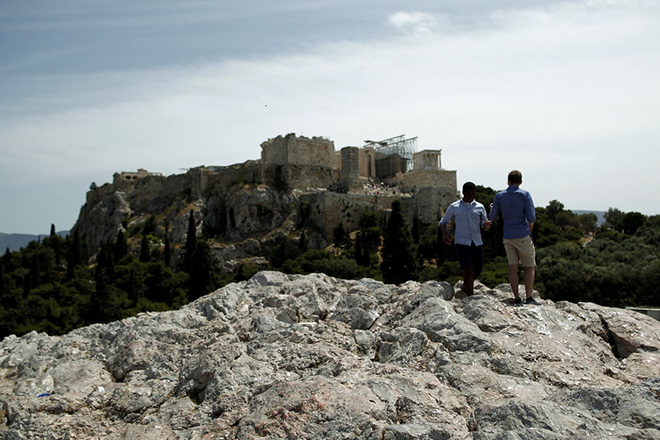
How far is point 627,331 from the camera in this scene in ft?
22.1

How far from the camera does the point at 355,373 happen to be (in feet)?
18.8

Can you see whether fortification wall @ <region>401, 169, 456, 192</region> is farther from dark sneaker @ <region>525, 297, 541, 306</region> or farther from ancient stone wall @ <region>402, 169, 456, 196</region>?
dark sneaker @ <region>525, 297, 541, 306</region>

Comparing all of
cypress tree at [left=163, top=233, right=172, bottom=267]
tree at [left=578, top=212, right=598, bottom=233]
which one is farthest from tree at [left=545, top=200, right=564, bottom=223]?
cypress tree at [left=163, top=233, right=172, bottom=267]

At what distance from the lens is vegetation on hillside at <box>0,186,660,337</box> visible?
2380 centimetres

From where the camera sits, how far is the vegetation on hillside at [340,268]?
A: 23797mm

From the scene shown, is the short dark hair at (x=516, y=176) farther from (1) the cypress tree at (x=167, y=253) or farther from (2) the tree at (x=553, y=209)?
(2) the tree at (x=553, y=209)

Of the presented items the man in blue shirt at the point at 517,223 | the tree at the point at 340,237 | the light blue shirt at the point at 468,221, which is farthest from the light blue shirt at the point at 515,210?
the tree at the point at 340,237

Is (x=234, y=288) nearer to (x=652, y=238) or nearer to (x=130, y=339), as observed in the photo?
(x=130, y=339)

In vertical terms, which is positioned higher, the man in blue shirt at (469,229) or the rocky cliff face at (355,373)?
the man in blue shirt at (469,229)

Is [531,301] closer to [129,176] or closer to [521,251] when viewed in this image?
[521,251]

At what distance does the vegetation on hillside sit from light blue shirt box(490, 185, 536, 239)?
1698cm

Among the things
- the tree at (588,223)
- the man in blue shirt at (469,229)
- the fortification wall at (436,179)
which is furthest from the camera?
the tree at (588,223)

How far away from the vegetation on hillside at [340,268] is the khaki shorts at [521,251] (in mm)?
16824

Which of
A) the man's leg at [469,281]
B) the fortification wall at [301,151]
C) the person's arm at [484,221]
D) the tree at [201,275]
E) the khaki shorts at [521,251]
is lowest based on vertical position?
the tree at [201,275]
